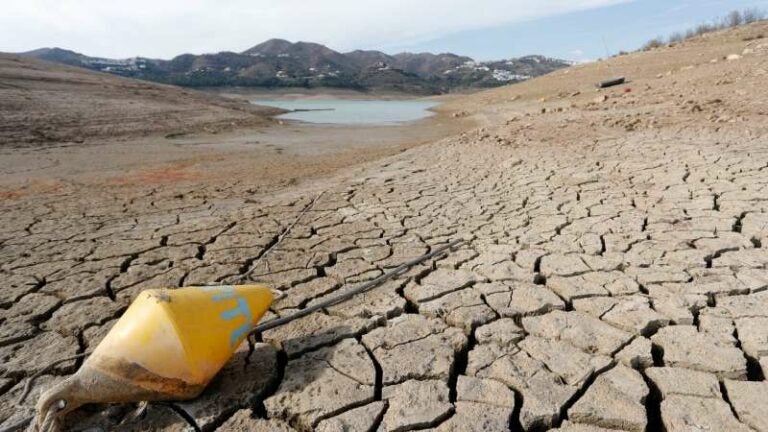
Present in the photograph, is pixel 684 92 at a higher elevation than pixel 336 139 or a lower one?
higher

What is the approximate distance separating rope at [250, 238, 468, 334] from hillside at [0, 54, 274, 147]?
8613mm

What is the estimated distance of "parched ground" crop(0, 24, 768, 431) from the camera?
1617 mm

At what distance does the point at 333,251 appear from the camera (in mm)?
3113

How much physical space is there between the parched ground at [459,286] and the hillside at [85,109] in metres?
5.34

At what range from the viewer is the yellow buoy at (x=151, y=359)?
1.48 m

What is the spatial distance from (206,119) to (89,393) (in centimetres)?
1310

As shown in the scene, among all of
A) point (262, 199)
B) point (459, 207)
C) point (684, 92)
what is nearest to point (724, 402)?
point (459, 207)

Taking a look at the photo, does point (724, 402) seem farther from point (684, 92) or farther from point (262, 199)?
point (684, 92)

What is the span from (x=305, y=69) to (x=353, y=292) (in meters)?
68.1

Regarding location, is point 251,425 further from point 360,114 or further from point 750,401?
point 360,114

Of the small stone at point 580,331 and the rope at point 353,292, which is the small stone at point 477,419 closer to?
the small stone at point 580,331

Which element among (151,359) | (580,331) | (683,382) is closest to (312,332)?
(151,359)

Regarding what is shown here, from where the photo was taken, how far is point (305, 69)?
66.2 m

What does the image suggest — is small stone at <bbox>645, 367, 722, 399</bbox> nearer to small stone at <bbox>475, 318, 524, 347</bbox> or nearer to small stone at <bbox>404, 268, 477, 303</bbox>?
small stone at <bbox>475, 318, 524, 347</bbox>
